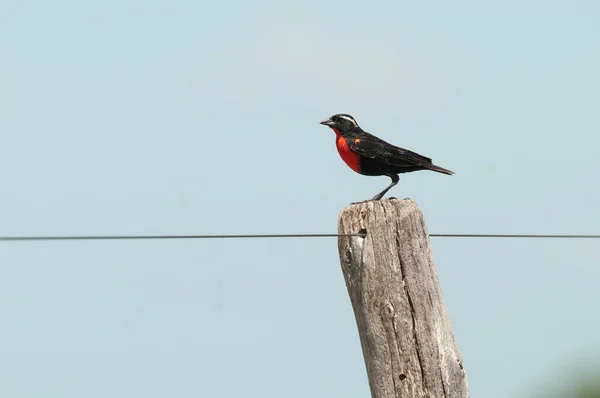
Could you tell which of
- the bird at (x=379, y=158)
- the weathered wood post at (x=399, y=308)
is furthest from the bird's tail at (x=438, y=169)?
the weathered wood post at (x=399, y=308)

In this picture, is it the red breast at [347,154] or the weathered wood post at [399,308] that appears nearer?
the weathered wood post at [399,308]

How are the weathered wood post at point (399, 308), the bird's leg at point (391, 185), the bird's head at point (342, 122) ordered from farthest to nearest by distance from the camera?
the bird's head at point (342, 122)
the bird's leg at point (391, 185)
the weathered wood post at point (399, 308)

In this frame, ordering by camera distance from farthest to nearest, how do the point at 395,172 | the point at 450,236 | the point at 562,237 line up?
the point at 395,172, the point at 562,237, the point at 450,236

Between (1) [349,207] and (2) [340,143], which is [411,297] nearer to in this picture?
(1) [349,207]

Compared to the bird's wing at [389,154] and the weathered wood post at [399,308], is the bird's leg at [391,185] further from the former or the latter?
the weathered wood post at [399,308]

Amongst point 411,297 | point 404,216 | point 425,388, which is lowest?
point 425,388

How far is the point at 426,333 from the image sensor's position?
Answer: 4969mm

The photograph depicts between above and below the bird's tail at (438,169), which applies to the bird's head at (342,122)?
above

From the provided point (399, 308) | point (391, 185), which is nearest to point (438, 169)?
point (391, 185)

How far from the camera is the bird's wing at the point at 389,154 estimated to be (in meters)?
7.26

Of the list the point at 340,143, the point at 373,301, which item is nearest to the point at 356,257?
the point at 373,301

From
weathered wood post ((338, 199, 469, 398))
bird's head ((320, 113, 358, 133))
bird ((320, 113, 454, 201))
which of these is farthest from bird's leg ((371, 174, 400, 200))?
weathered wood post ((338, 199, 469, 398))

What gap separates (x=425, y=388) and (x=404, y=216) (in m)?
0.89

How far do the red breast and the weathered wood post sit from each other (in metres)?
2.37
